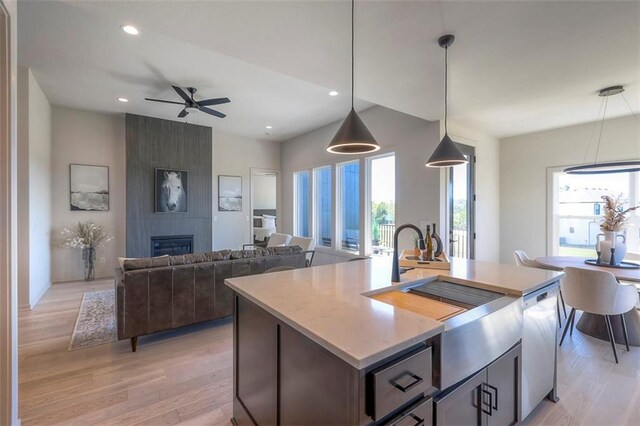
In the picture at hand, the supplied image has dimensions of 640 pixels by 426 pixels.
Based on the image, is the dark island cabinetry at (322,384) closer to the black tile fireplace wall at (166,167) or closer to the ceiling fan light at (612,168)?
the ceiling fan light at (612,168)

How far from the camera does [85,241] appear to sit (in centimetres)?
530

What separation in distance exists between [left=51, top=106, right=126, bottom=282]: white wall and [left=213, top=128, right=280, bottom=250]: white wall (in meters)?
1.79

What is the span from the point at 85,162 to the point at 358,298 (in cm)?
623

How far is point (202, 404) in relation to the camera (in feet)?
6.69

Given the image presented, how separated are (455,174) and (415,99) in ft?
4.94

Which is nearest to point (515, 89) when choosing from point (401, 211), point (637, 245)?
point (401, 211)

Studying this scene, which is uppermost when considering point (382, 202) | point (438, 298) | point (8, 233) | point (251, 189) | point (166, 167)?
point (166, 167)

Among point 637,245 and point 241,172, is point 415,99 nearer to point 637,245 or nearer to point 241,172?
point 637,245

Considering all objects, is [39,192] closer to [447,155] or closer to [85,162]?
[85,162]

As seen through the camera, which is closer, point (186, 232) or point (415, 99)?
point (415, 99)

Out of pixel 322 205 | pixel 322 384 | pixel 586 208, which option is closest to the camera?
pixel 322 384

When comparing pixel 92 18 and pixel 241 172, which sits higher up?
pixel 92 18

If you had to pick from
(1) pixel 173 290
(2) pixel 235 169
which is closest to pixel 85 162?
(2) pixel 235 169

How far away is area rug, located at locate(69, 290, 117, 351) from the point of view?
295 centimetres
